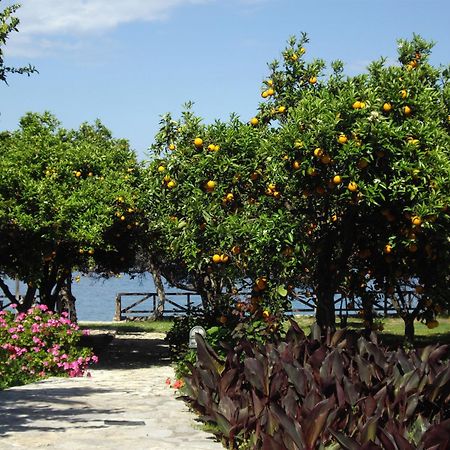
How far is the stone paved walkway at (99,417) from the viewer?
742 cm

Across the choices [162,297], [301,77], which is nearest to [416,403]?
[301,77]

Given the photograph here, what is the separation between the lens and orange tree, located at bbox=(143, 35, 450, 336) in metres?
9.16

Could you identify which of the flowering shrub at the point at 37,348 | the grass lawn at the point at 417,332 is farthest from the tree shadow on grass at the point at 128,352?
the grass lawn at the point at 417,332

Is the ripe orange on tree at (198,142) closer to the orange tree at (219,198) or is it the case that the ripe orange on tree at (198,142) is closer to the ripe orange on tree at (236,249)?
the orange tree at (219,198)

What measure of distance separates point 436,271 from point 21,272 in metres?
8.27

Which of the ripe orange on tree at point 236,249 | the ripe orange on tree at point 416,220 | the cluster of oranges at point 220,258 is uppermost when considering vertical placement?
the ripe orange on tree at point 416,220

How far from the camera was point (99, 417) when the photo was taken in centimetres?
883

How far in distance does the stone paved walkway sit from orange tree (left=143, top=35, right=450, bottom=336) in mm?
2007

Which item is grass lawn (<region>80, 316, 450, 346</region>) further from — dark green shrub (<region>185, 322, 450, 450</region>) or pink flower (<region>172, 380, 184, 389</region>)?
dark green shrub (<region>185, 322, 450, 450</region>)

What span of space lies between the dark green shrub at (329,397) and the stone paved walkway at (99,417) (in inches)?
18.9

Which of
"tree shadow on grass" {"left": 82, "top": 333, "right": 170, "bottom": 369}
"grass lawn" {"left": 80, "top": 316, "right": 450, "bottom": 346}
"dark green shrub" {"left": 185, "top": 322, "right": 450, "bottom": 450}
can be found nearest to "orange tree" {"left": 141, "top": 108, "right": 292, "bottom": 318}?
"dark green shrub" {"left": 185, "top": 322, "right": 450, "bottom": 450}

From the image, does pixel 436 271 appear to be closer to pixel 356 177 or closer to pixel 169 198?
pixel 356 177

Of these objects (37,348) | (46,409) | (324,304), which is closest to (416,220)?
(324,304)

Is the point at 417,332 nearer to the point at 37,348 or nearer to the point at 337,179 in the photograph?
the point at 37,348
